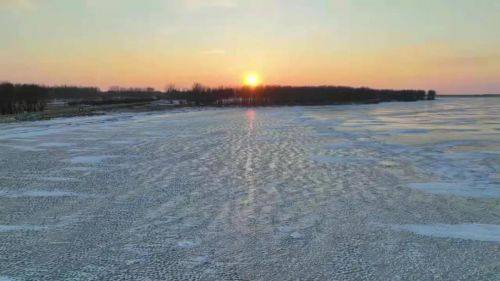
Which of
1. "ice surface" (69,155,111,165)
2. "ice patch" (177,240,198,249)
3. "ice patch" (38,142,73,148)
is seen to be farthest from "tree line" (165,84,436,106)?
"ice patch" (177,240,198,249)

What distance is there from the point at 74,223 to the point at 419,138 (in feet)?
49.8

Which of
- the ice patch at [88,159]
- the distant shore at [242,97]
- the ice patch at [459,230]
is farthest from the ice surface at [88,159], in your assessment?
the distant shore at [242,97]

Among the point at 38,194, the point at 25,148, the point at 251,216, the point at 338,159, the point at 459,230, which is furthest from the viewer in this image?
the point at 25,148

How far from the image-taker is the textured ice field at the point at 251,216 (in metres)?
4.94

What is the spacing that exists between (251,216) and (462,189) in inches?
172

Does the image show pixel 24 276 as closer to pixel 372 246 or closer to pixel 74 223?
pixel 74 223

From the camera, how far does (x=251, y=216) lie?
696 centimetres

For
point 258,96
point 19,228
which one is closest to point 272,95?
point 258,96

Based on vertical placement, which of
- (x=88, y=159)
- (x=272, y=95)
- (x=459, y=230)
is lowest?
(x=459, y=230)

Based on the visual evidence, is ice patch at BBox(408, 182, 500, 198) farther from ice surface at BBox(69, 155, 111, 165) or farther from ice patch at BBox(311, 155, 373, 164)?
ice surface at BBox(69, 155, 111, 165)

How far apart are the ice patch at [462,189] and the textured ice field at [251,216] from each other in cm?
3

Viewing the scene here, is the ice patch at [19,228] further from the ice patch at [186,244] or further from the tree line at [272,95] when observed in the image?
the tree line at [272,95]

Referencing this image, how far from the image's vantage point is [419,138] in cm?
1867

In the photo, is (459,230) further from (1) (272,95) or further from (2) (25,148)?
(1) (272,95)
